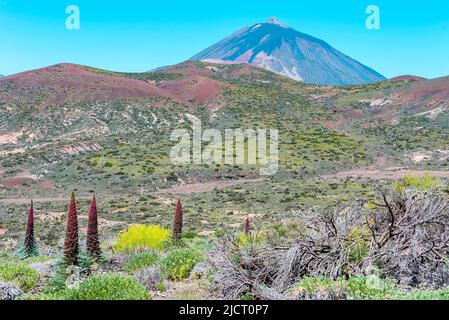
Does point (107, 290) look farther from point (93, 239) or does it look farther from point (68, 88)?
point (68, 88)

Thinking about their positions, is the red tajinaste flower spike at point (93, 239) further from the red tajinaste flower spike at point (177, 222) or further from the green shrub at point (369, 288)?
the green shrub at point (369, 288)

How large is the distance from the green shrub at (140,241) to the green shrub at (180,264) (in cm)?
507

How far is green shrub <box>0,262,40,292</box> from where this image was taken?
9.31m

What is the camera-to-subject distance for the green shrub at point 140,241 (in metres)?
16.7

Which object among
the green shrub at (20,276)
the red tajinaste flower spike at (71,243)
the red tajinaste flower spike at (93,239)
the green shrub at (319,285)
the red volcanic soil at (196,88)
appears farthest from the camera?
the red volcanic soil at (196,88)

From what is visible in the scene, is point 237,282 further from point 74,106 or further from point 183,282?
point 74,106

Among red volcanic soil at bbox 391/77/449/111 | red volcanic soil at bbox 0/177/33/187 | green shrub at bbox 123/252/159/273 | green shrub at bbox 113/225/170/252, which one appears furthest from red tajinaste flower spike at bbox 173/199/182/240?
red volcanic soil at bbox 391/77/449/111

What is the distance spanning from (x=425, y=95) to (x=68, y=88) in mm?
63539

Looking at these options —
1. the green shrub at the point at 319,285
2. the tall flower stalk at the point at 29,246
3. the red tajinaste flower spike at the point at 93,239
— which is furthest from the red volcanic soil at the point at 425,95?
the green shrub at the point at 319,285

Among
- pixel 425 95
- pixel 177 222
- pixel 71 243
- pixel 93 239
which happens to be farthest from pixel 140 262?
pixel 425 95

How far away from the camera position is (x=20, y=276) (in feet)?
31.4

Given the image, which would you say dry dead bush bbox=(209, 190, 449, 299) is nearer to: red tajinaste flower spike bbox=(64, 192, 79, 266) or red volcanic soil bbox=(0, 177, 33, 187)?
red tajinaste flower spike bbox=(64, 192, 79, 266)

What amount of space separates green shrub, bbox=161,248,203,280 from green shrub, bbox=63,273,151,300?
289 centimetres

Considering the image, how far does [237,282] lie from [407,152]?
5470 cm
